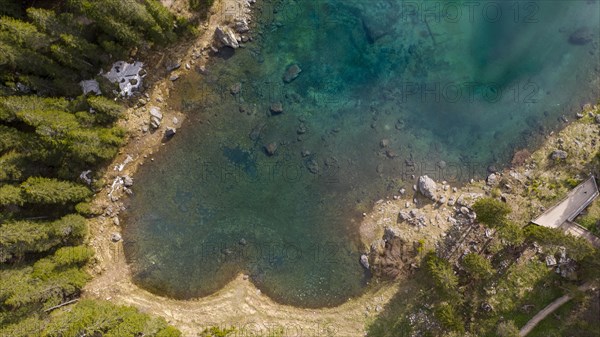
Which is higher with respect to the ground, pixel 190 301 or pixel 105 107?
pixel 105 107

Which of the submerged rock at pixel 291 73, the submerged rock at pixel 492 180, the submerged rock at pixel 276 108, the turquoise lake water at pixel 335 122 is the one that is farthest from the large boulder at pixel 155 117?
the submerged rock at pixel 492 180

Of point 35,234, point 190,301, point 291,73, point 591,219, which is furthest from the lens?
point 291,73

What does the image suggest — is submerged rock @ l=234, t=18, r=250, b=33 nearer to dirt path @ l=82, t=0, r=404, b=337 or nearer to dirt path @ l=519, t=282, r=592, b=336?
dirt path @ l=82, t=0, r=404, b=337

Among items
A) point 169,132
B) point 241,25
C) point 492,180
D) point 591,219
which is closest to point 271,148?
point 169,132

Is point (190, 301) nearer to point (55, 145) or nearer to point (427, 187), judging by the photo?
point (55, 145)

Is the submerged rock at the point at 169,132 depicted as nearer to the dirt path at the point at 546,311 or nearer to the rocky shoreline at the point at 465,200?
the rocky shoreline at the point at 465,200

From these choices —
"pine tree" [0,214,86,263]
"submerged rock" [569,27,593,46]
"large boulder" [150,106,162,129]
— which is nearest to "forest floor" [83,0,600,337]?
"large boulder" [150,106,162,129]

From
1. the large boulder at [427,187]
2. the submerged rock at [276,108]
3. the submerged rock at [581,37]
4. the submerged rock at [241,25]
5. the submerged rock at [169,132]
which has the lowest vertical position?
the submerged rock at [169,132]

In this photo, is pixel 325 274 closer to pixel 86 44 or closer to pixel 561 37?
pixel 86 44
